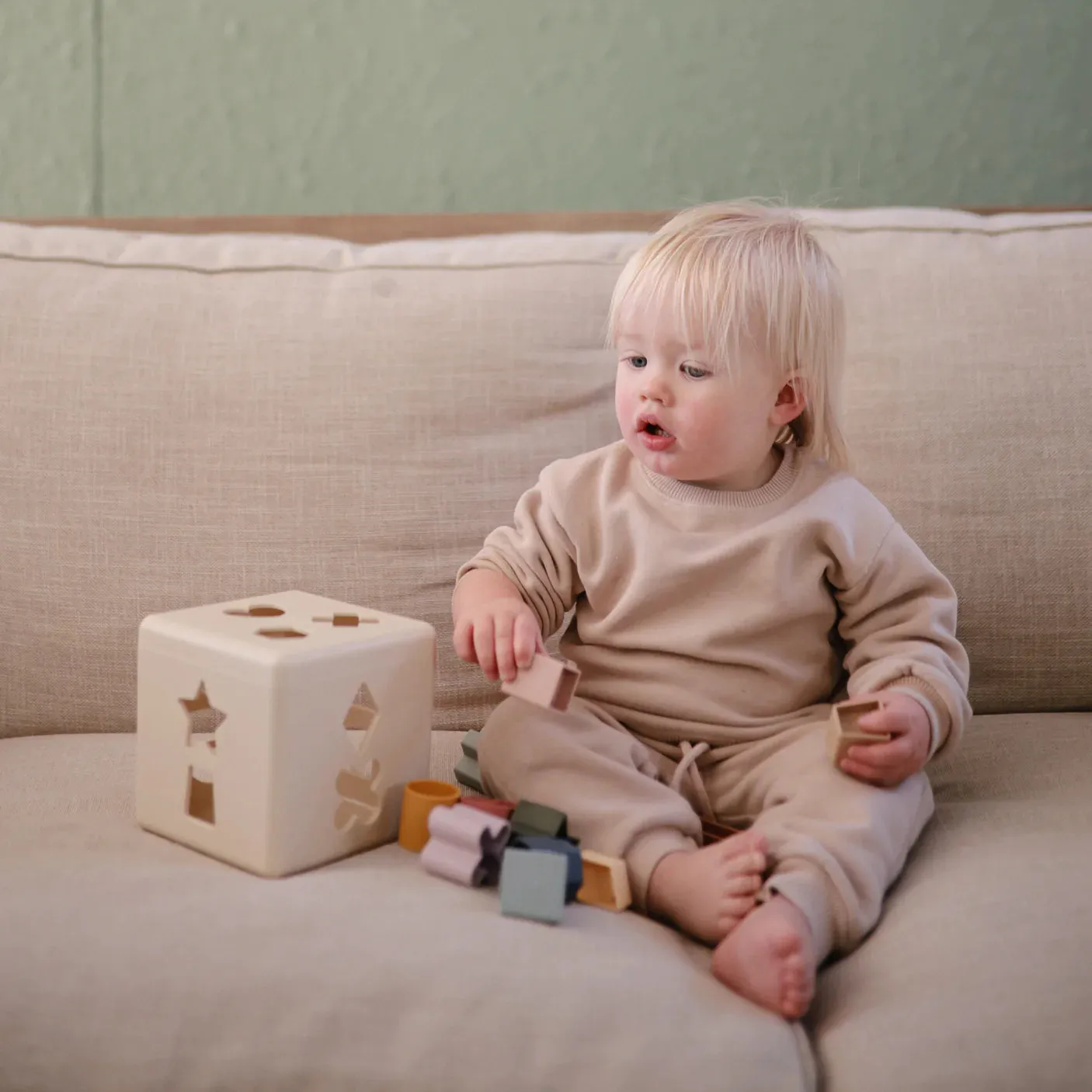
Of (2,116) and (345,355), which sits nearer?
(345,355)

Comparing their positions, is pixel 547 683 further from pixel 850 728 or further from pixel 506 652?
pixel 850 728

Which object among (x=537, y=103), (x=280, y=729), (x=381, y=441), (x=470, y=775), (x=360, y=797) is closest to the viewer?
(x=280, y=729)

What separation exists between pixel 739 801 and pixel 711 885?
183 millimetres

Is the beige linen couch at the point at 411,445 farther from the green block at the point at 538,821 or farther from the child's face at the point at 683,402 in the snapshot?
the child's face at the point at 683,402

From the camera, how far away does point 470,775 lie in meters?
1.11

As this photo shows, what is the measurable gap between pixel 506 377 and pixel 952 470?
43 centimetres

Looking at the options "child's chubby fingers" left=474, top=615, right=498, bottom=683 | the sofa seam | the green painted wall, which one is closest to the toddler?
"child's chubby fingers" left=474, top=615, right=498, bottom=683

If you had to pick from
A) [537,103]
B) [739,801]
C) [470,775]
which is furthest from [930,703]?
[537,103]

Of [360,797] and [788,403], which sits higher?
[788,403]

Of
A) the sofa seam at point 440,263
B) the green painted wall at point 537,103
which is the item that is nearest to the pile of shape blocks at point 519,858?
the sofa seam at point 440,263

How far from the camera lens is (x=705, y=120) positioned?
1677 millimetres

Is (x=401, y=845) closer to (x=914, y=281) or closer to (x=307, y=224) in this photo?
(x=914, y=281)

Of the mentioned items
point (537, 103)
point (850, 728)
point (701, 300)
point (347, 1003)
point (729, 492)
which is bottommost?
point (347, 1003)

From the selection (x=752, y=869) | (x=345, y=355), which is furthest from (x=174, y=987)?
(x=345, y=355)
